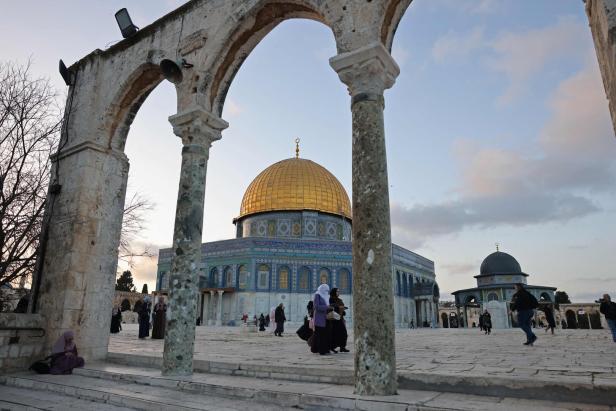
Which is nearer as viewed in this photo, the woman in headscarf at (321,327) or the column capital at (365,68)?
the column capital at (365,68)

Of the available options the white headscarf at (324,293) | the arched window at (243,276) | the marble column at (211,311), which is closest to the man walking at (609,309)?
the white headscarf at (324,293)

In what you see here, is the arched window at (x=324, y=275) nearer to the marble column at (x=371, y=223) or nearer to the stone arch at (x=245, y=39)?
the stone arch at (x=245, y=39)

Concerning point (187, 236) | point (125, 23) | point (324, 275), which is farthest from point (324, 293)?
point (324, 275)

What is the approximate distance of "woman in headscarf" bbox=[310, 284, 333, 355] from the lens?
6.57 metres

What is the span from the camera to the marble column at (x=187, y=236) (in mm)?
4770

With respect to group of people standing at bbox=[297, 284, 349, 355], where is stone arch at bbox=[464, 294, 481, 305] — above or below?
above

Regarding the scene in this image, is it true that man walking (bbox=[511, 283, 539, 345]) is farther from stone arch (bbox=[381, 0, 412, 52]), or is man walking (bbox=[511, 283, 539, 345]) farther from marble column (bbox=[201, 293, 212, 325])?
marble column (bbox=[201, 293, 212, 325])

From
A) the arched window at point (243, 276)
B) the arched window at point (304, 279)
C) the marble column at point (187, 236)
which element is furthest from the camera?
the arched window at point (304, 279)

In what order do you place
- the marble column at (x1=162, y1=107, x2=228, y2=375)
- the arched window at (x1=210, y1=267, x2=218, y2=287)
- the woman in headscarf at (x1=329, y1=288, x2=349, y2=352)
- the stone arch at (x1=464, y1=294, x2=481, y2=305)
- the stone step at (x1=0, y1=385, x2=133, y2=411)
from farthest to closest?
the stone arch at (x1=464, y1=294, x2=481, y2=305) < the arched window at (x1=210, y1=267, x2=218, y2=287) < the woman in headscarf at (x1=329, y1=288, x2=349, y2=352) < the marble column at (x1=162, y1=107, x2=228, y2=375) < the stone step at (x1=0, y1=385, x2=133, y2=411)

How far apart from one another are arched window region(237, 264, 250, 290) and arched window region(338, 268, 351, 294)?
22.6 ft

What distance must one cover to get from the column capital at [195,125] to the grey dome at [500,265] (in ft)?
142

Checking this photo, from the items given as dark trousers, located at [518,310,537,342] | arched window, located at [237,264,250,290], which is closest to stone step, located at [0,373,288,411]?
dark trousers, located at [518,310,537,342]

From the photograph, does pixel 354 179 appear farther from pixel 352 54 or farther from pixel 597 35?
pixel 597 35

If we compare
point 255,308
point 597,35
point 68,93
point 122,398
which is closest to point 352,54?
point 597,35
